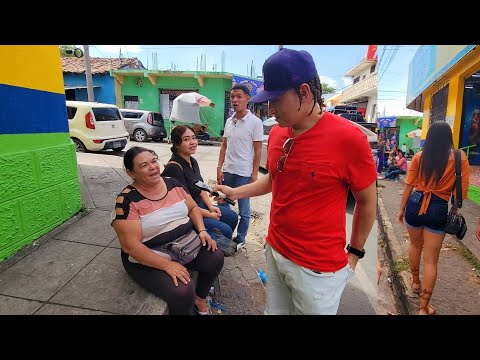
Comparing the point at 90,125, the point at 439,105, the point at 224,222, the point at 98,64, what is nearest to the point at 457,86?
the point at 439,105

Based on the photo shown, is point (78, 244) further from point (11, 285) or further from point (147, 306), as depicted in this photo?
point (147, 306)

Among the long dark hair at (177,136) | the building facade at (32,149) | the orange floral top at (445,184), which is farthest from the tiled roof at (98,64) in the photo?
the orange floral top at (445,184)

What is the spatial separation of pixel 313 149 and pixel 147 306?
1.64 metres

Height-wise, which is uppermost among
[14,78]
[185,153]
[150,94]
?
[150,94]

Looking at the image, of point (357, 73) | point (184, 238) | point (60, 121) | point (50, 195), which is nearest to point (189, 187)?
point (184, 238)

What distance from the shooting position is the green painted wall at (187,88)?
17438 millimetres

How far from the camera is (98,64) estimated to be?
18438 mm

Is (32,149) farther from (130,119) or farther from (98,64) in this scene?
(98,64)

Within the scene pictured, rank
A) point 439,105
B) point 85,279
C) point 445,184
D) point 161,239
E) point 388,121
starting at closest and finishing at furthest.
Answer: point 161,239 < point 85,279 < point 445,184 < point 439,105 < point 388,121

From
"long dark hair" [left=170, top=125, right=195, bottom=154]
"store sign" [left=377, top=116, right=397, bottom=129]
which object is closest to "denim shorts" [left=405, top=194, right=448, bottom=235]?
"long dark hair" [left=170, top=125, right=195, bottom=154]

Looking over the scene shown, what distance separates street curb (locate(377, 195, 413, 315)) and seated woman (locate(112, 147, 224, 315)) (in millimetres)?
2004

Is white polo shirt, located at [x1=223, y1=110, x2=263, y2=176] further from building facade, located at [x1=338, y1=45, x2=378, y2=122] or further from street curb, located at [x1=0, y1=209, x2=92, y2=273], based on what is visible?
building facade, located at [x1=338, y1=45, x2=378, y2=122]

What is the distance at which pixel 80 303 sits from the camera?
7.25ft

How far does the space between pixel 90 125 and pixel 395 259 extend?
837 cm
